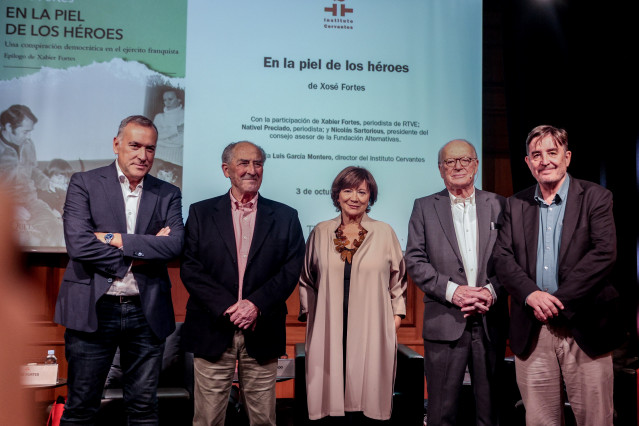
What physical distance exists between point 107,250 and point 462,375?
1.90 m

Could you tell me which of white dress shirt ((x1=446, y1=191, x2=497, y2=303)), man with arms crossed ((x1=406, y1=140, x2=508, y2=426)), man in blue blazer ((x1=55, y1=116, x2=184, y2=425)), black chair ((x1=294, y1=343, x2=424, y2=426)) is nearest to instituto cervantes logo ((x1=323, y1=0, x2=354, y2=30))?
man with arms crossed ((x1=406, y1=140, x2=508, y2=426))

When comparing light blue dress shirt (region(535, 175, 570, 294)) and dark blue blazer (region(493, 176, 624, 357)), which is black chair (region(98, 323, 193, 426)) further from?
light blue dress shirt (region(535, 175, 570, 294))

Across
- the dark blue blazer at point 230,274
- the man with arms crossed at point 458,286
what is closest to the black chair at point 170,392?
the dark blue blazer at point 230,274

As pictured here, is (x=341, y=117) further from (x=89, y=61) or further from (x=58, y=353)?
(x=58, y=353)

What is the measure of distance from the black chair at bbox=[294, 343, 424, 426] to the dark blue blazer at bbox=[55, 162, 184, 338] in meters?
0.86

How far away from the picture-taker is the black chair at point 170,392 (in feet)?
11.8

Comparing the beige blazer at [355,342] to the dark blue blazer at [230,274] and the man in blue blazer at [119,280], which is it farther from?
the man in blue blazer at [119,280]

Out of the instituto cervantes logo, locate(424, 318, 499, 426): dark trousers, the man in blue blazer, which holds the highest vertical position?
the instituto cervantes logo

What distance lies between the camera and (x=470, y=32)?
14.7 ft

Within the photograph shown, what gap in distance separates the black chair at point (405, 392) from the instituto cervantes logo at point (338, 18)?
7.94ft

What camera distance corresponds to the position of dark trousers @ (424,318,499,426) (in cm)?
301

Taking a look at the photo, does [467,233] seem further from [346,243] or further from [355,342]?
[355,342]

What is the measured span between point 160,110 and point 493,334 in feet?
9.11

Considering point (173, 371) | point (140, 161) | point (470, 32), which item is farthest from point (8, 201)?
point (470, 32)
